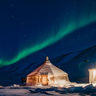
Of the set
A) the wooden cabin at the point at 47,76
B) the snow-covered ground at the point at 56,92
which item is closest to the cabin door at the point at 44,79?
the wooden cabin at the point at 47,76

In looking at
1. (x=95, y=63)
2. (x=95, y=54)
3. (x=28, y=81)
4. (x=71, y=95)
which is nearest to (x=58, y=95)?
(x=71, y=95)

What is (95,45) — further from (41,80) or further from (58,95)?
(58,95)

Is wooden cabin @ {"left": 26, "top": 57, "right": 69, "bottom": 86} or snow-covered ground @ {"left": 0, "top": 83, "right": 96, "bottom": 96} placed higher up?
wooden cabin @ {"left": 26, "top": 57, "right": 69, "bottom": 86}

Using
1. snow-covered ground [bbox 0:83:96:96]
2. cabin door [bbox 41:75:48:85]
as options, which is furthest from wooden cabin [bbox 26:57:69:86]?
snow-covered ground [bbox 0:83:96:96]

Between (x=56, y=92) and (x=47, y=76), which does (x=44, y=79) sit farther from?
(x=56, y=92)

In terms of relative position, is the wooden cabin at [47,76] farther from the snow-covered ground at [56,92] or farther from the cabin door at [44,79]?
the snow-covered ground at [56,92]

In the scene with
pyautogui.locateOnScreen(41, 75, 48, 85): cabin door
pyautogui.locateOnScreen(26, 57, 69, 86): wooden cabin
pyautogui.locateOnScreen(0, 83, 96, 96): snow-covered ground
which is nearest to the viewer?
pyautogui.locateOnScreen(0, 83, 96, 96): snow-covered ground

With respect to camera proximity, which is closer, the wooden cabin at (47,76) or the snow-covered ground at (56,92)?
the snow-covered ground at (56,92)

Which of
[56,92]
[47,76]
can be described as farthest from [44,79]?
[56,92]

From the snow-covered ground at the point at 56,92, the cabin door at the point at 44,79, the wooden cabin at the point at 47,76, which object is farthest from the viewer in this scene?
the wooden cabin at the point at 47,76

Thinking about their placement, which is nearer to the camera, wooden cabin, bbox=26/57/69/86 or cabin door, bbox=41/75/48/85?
cabin door, bbox=41/75/48/85

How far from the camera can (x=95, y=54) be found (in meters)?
86.2

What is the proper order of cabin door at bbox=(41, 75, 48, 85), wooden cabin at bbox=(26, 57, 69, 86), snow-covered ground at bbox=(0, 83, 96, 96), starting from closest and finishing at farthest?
snow-covered ground at bbox=(0, 83, 96, 96)
cabin door at bbox=(41, 75, 48, 85)
wooden cabin at bbox=(26, 57, 69, 86)

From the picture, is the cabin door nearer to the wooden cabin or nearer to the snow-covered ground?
the wooden cabin
